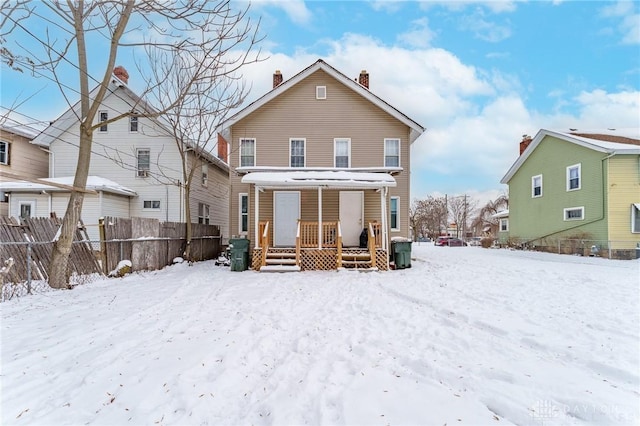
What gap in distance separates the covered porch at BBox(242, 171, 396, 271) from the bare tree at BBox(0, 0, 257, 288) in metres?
4.67

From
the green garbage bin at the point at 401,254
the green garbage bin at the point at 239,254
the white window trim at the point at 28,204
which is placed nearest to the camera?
the green garbage bin at the point at 239,254

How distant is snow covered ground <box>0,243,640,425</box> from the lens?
8.51ft

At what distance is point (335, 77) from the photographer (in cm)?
1385

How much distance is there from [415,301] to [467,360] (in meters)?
2.90

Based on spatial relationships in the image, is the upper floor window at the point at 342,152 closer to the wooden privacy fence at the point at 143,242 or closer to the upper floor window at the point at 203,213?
the wooden privacy fence at the point at 143,242

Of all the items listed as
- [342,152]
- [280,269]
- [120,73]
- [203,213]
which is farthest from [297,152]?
[120,73]

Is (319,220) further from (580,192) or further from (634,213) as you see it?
(634,213)

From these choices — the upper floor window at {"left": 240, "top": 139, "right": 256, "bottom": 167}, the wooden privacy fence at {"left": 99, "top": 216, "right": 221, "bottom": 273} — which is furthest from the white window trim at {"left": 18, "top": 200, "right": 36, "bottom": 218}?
the upper floor window at {"left": 240, "top": 139, "right": 256, "bottom": 167}

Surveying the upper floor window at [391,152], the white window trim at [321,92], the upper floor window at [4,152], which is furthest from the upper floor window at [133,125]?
the upper floor window at [391,152]

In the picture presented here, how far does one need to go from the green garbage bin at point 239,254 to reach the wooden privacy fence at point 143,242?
A: 2534mm

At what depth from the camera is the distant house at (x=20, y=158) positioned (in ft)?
47.2

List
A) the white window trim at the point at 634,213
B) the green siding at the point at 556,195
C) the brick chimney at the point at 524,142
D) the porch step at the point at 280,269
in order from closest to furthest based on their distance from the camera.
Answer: the porch step at the point at 280,269 → the white window trim at the point at 634,213 → the green siding at the point at 556,195 → the brick chimney at the point at 524,142

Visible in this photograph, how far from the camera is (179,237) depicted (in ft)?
40.7

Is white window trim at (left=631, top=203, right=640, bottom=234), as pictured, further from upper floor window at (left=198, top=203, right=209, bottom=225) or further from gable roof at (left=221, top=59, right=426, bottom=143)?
upper floor window at (left=198, top=203, right=209, bottom=225)
